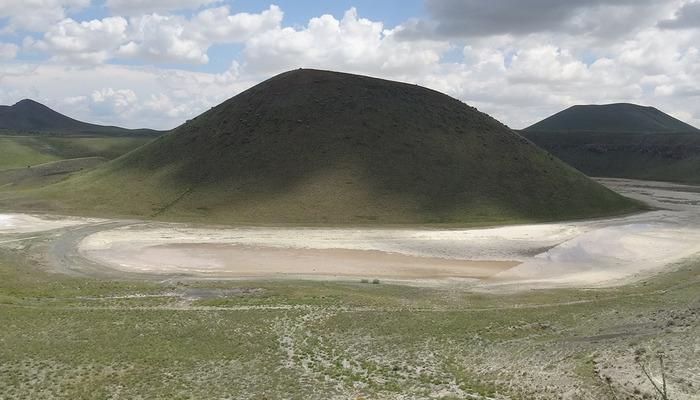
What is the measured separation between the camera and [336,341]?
104 feet

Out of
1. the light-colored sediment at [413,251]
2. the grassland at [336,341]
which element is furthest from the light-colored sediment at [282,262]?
the grassland at [336,341]

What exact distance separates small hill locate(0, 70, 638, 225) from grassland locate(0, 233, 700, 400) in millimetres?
42376

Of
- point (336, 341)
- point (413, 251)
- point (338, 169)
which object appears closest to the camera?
point (336, 341)

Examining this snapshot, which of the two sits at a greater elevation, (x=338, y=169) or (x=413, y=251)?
(x=338, y=169)

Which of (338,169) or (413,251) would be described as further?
(338,169)

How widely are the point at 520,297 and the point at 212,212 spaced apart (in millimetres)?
57765

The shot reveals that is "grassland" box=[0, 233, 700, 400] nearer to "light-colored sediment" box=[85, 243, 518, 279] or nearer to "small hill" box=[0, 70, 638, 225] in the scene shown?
"light-colored sediment" box=[85, 243, 518, 279]

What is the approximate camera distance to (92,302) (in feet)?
130

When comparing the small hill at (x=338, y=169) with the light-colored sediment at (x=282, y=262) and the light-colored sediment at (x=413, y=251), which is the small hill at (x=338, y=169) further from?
the light-colored sediment at (x=282, y=262)

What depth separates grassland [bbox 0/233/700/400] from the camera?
80.6 feet

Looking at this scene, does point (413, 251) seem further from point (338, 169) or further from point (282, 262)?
point (338, 169)

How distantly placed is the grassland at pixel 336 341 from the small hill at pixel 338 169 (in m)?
42.4

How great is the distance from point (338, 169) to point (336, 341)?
6912cm

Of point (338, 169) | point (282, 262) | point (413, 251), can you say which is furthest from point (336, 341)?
point (338, 169)
